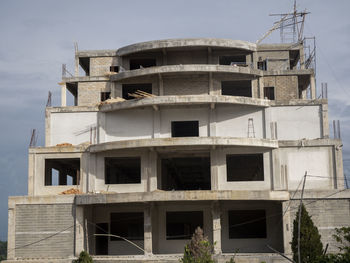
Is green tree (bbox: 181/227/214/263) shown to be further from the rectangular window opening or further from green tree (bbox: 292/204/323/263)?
the rectangular window opening

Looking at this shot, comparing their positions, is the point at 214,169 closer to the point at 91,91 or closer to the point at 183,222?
the point at 183,222

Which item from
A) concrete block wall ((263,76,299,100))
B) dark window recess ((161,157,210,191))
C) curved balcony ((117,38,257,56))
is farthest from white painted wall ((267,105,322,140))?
dark window recess ((161,157,210,191))

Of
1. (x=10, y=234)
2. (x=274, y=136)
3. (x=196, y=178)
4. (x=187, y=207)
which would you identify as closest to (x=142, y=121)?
(x=187, y=207)

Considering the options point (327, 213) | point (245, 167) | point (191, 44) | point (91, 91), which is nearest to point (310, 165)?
point (327, 213)

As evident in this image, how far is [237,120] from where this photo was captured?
1687 inches

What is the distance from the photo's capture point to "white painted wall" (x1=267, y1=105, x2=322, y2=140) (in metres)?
42.4

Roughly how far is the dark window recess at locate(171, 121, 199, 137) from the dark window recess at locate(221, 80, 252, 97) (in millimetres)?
4192

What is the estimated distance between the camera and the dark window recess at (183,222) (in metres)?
43.9

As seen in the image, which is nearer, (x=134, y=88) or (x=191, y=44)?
(x=191, y=44)

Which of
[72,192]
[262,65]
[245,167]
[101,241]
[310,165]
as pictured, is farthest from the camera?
[245,167]

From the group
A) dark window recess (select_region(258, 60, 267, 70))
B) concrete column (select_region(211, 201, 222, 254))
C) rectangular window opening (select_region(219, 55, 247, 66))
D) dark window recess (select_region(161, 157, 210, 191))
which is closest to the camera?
concrete column (select_region(211, 201, 222, 254))

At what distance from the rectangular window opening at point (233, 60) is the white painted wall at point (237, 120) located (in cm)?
446

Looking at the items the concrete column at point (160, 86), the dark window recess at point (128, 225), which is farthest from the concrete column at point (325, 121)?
the dark window recess at point (128, 225)

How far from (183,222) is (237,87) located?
1223 centimetres
